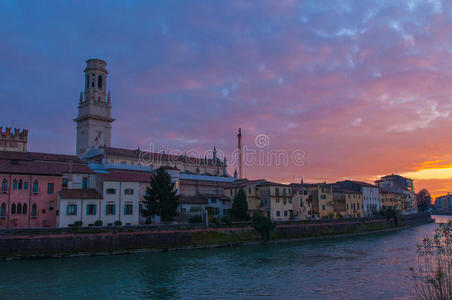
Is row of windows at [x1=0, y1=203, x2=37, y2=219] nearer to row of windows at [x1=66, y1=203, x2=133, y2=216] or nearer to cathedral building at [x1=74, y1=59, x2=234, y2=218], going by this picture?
row of windows at [x1=66, y1=203, x2=133, y2=216]

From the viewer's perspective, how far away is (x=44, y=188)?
48.5 meters

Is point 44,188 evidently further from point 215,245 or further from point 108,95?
point 108,95

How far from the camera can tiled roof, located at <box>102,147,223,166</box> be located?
8238 cm

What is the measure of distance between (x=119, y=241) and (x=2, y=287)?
17.0m

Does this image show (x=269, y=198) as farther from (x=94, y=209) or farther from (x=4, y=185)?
(x=4, y=185)

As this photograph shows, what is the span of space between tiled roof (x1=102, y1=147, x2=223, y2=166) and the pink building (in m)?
29.8

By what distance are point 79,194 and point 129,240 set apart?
1045cm

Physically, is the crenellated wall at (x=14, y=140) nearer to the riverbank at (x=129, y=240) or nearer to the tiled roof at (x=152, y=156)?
the tiled roof at (x=152, y=156)

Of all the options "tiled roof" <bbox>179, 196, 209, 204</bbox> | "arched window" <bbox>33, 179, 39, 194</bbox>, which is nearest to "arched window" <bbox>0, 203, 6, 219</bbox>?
"arched window" <bbox>33, 179, 39, 194</bbox>

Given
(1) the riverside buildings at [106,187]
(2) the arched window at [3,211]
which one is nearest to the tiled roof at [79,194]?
(1) the riverside buildings at [106,187]

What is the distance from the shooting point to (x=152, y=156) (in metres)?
89.6

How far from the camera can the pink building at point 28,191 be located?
45.7 meters

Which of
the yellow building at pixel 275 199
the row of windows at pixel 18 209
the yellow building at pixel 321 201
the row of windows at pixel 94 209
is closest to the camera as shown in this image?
the row of windows at pixel 18 209

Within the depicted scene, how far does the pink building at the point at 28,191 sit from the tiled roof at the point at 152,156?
2978 centimetres
